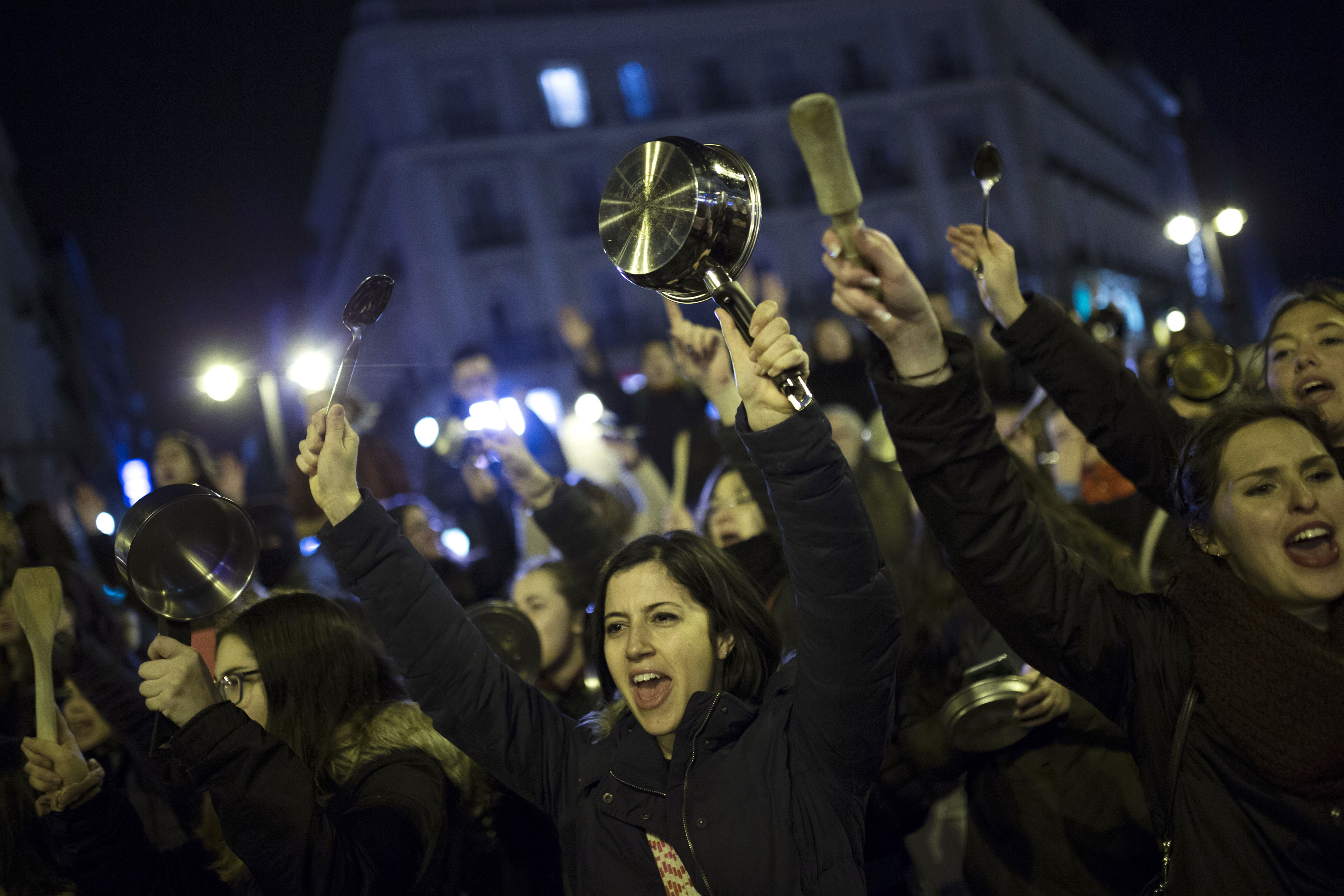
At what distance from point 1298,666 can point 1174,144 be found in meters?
67.9

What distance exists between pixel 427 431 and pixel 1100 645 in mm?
5176

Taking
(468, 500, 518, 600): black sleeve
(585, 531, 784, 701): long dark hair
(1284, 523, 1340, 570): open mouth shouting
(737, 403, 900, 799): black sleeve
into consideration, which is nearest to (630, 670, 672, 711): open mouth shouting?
(585, 531, 784, 701): long dark hair

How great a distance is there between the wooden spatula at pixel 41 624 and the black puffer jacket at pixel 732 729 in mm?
859

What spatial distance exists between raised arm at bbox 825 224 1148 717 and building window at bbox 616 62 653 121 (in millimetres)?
33867

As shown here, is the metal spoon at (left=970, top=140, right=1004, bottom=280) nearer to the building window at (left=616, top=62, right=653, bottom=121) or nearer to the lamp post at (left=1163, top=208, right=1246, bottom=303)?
the lamp post at (left=1163, top=208, right=1246, bottom=303)

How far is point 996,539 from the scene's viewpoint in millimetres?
1979

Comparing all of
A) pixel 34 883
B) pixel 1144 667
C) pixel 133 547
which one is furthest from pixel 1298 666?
pixel 34 883

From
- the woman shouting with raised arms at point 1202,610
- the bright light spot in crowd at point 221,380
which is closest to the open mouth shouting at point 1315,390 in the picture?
the woman shouting with raised arms at point 1202,610

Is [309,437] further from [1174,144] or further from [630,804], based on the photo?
[1174,144]

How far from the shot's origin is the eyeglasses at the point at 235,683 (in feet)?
8.37

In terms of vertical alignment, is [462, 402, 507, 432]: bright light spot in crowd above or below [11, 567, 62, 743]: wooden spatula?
above

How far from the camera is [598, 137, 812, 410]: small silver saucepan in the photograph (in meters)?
1.73

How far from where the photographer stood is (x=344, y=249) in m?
41.3

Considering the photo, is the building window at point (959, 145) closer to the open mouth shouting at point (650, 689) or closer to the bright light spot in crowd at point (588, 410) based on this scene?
the bright light spot in crowd at point (588, 410)
